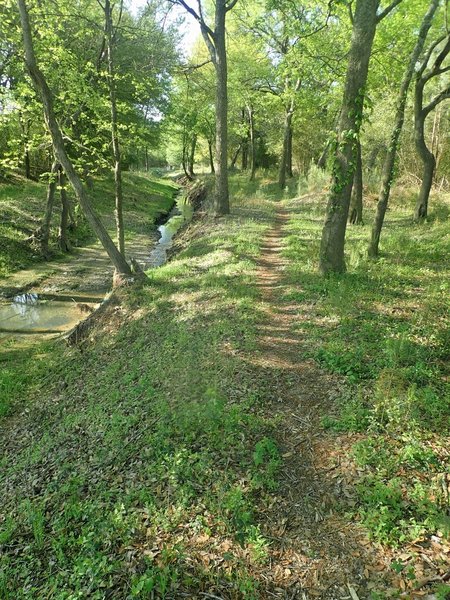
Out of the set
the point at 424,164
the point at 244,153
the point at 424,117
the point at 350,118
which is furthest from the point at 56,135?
the point at 244,153

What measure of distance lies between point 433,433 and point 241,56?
24.8m

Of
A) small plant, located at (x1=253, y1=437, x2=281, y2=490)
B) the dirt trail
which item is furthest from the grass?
the dirt trail

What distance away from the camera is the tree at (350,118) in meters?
7.33

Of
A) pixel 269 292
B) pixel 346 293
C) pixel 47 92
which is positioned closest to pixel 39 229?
pixel 47 92

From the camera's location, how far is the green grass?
355 centimetres

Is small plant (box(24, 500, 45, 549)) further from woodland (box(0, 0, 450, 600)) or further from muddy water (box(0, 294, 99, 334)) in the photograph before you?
muddy water (box(0, 294, 99, 334))

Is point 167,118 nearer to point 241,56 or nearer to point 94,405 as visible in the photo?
point 241,56

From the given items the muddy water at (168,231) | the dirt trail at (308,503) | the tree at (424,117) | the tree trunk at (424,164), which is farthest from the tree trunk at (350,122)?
the muddy water at (168,231)

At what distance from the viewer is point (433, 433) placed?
4.15 metres

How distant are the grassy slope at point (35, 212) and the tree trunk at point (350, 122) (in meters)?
12.5

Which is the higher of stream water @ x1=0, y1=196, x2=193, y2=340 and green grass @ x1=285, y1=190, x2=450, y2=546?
green grass @ x1=285, y1=190, x2=450, y2=546

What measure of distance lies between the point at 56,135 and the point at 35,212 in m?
10.9

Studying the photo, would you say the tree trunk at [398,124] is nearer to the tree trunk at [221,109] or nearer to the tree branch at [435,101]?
the tree branch at [435,101]

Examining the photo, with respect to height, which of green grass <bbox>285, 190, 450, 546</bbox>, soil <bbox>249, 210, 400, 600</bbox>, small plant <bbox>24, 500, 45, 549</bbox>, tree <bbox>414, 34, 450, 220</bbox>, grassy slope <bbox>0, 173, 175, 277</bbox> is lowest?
small plant <bbox>24, 500, 45, 549</bbox>
